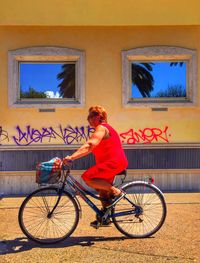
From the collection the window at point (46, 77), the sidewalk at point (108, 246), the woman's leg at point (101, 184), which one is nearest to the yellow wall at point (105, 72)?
the window at point (46, 77)

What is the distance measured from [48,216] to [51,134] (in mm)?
3499

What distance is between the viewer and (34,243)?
17.0 feet

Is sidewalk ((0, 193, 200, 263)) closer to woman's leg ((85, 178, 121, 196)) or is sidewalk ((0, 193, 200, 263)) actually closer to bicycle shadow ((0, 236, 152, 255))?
bicycle shadow ((0, 236, 152, 255))

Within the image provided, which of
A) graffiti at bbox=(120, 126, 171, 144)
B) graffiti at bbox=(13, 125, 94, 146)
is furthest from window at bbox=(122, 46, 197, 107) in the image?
graffiti at bbox=(13, 125, 94, 146)

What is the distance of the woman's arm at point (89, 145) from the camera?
4.93m

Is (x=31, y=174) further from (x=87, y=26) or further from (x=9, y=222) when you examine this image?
(x=87, y=26)

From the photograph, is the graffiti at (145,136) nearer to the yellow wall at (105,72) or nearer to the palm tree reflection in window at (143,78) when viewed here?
the yellow wall at (105,72)

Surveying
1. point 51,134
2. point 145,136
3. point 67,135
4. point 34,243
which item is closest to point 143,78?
point 145,136

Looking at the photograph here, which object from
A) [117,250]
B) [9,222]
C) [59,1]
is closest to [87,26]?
[59,1]

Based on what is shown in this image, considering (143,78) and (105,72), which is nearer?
(105,72)

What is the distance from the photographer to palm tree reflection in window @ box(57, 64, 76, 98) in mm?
8820

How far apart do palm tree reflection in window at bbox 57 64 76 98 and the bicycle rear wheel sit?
12.6ft

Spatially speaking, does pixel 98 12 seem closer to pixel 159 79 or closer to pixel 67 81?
pixel 67 81

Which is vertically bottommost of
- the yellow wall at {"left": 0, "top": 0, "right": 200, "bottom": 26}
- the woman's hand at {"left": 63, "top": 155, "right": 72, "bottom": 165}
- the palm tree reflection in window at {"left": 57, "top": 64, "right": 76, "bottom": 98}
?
the woman's hand at {"left": 63, "top": 155, "right": 72, "bottom": 165}
